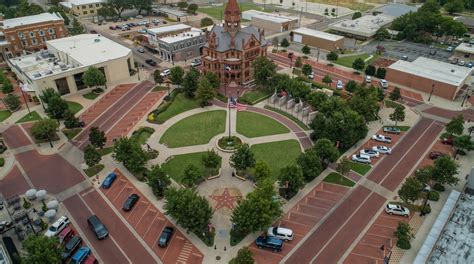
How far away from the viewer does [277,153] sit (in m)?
74.4

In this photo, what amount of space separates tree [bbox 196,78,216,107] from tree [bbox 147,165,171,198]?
1357 inches

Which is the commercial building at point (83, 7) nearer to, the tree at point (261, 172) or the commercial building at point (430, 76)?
the commercial building at point (430, 76)

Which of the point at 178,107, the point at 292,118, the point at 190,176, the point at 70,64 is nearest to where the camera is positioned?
the point at 190,176

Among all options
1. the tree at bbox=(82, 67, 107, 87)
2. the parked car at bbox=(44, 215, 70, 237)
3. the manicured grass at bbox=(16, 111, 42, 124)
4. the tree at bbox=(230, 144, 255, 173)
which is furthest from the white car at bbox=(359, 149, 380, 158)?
the manicured grass at bbox=(16, 111, 42, 124)

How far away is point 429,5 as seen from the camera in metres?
165

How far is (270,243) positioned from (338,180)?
22.3m

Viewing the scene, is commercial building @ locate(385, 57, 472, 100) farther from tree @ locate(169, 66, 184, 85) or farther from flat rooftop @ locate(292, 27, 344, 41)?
tree @ locate(169, 66, 184, 85)

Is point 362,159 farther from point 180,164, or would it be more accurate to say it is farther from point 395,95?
point 180,164

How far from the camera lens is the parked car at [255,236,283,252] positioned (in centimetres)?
5203

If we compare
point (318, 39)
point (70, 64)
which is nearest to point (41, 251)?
point (70, 64)

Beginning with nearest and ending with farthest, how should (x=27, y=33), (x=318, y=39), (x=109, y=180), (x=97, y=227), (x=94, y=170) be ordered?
(x=97, y=227), (x=109, y=180), (x=94, y=170), (x=27, y=33), (x=318, y=39)

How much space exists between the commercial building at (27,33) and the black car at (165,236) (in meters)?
109

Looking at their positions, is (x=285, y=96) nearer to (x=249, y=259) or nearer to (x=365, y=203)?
(x=365, y=203)

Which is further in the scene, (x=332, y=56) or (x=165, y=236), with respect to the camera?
(x=332, y=56)
